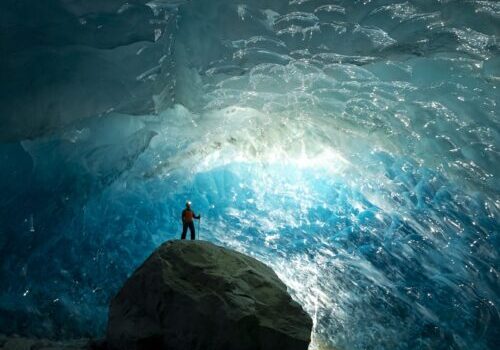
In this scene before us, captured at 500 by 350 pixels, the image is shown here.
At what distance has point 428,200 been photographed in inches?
538

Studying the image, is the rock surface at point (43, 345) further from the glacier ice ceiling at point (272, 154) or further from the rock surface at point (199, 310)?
the glacier ice ceiling at point (272, 154)

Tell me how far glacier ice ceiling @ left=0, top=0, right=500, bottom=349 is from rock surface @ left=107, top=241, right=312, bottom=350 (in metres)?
3.51

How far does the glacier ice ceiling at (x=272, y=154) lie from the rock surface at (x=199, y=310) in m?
3.51

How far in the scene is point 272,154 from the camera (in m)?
14.5

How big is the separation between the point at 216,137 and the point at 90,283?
6366 mm

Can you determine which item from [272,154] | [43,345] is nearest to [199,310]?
[43,345]

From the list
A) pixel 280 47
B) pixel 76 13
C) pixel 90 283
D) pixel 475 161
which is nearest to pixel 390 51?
pixel 280 47

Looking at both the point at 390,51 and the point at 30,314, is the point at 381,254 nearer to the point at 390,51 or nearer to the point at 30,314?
the point at 390,51

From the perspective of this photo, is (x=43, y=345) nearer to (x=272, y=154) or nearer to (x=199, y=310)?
(x=199, y=310)

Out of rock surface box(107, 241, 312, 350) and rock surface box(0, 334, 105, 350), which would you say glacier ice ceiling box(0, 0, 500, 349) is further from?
rock surface box(107, 241, 312, 350)

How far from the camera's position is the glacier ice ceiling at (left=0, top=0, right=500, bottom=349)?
943 centimetres

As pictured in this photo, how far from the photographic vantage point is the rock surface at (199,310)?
5.68 meters

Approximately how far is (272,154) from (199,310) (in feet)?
30.6

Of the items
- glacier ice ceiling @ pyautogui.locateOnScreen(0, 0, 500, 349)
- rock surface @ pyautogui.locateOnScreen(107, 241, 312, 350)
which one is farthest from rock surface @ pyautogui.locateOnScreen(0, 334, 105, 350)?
glacier ice ceiling @ pyautogui.locateOnScreen(0, 0, 500, 349)
